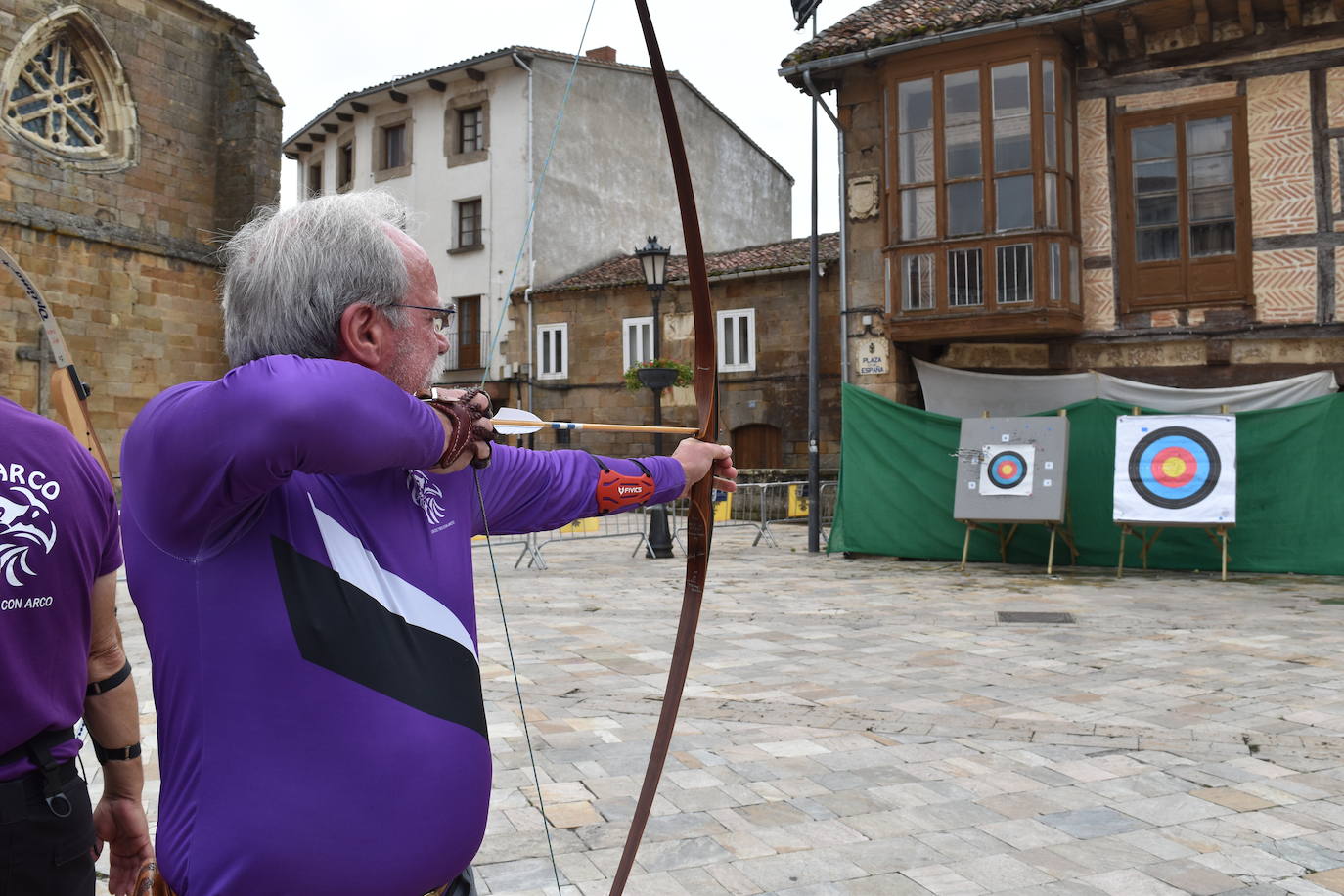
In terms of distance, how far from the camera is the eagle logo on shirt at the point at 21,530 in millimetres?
1424

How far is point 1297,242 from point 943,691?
7398 mm

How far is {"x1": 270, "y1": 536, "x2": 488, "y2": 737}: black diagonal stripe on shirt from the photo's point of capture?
105 centimetres

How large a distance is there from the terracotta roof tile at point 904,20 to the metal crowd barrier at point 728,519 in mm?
4725

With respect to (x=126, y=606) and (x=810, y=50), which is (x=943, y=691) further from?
(x=810, y=50)

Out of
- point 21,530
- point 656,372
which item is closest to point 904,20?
point 656,372

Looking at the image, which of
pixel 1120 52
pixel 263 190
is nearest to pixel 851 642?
pixel 1120 52

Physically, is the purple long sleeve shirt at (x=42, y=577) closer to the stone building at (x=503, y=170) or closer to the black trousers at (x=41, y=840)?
the black trousers at (x=41, y=840)

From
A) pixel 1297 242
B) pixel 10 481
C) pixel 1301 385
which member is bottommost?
pixel 10 481

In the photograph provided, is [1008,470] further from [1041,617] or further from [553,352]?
[553,352]

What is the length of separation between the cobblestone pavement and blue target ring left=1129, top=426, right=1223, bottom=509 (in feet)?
5.05

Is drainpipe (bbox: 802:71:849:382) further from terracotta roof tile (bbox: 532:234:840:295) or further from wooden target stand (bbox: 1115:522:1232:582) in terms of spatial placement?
terracotta roof tile (bbox: 532:234:840:295)

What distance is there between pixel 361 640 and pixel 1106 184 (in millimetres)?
10727

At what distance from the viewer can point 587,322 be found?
20844 millimetres

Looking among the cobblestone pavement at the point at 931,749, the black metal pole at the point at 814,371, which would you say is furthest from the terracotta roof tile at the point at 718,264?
the cobblestone pavement at the point at 931,749
